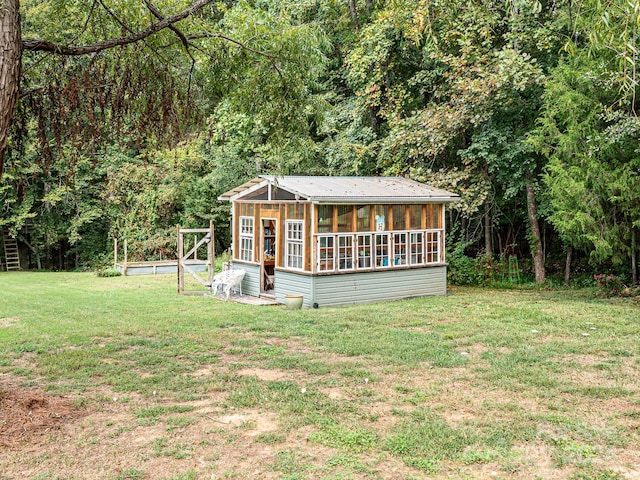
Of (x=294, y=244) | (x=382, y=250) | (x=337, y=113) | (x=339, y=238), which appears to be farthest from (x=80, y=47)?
(x=337, y=113)

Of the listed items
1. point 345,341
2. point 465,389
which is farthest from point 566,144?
point 465,389

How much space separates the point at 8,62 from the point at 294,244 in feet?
25.7

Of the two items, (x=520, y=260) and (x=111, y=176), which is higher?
(x=111, y=176)

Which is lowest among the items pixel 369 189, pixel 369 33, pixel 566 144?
pixel 369 189

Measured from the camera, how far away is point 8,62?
471 centimetres

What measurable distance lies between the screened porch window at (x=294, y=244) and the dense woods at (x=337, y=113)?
1.39 meters

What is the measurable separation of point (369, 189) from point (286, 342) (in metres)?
5.59

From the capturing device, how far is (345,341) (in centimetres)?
796

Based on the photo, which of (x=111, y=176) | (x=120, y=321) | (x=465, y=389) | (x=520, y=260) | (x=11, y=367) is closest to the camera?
(x=465, y=389)

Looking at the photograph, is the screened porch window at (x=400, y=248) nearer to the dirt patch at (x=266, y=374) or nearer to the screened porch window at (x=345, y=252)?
the screened porch window at (x=345, y=252)

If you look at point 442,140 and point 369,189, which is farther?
point 442,140

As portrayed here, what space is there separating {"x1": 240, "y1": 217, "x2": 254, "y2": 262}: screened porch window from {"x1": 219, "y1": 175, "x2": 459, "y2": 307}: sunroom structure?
2cm

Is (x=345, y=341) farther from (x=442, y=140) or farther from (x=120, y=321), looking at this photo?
(x=442, y=140)

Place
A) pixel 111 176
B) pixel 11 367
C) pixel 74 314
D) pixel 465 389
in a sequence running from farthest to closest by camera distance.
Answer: pixel 111 176 < pixel 74 314 < pixel 11 367 < pixel 465 389
